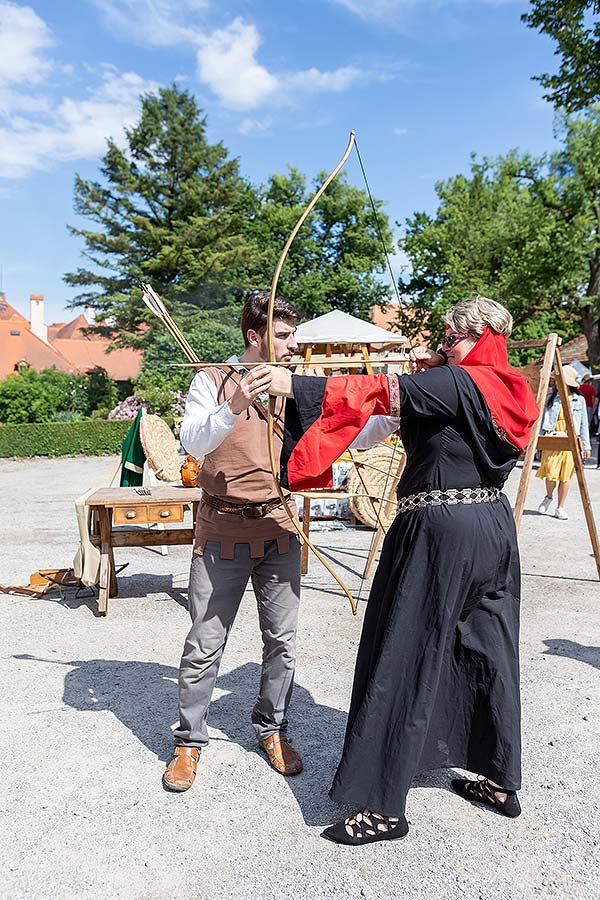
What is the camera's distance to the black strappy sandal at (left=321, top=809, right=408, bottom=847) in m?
2.39

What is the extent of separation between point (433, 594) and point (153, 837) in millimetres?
1213

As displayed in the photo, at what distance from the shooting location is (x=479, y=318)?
2449mm

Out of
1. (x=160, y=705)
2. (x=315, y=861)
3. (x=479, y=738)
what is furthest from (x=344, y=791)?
(x=160, y=705)

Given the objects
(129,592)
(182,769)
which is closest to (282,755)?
(182,769)

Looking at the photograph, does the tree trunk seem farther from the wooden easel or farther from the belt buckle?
the belt buckle

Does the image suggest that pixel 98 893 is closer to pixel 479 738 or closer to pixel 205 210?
pixel 479 738

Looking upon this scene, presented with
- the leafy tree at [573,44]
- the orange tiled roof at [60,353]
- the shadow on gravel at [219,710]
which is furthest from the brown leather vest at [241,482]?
the orange tiled roof at [60,353]

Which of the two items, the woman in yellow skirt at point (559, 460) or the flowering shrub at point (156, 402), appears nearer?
the woman in yellow skirt at point (559, 460)

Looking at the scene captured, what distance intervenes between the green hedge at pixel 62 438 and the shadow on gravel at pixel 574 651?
1585 cm

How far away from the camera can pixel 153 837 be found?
2441 mm

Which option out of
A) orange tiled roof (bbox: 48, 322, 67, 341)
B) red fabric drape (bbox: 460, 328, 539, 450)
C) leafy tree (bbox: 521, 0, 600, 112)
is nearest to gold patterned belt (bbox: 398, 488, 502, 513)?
red fabric drape (bbox: 460, 328, 539, 450)

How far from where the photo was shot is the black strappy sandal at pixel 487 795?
8.47 ft

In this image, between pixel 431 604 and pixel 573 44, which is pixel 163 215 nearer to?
pixel 573 44

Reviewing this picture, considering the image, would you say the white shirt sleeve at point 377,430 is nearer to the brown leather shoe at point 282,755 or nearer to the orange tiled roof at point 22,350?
the brown leather shoe at point 282,755
